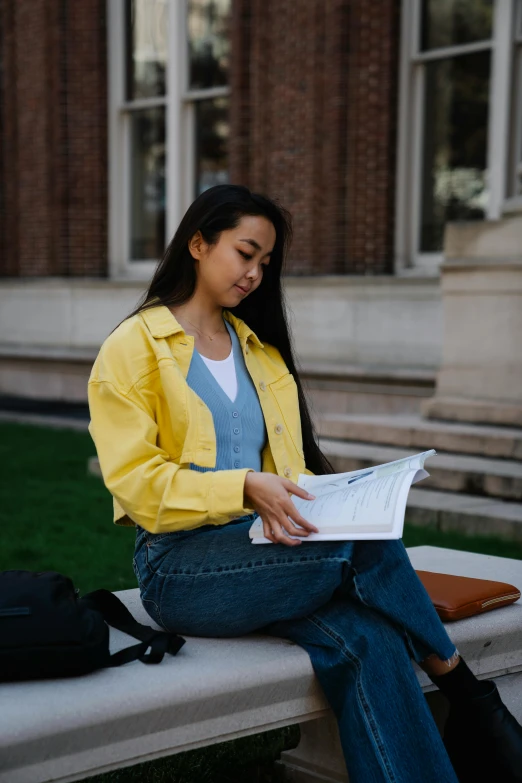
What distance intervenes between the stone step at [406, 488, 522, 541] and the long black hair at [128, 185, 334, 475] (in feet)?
8.78

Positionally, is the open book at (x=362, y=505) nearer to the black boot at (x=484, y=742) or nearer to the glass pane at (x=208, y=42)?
the black boot at (x=484, y=742)

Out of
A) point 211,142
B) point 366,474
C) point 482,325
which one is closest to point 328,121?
point 211,142

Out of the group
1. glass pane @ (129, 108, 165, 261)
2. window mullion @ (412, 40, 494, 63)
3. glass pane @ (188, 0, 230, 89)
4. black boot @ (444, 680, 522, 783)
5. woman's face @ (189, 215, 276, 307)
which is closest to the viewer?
black boot @ (444, 680, 522, 783)

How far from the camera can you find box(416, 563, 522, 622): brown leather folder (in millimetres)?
3012

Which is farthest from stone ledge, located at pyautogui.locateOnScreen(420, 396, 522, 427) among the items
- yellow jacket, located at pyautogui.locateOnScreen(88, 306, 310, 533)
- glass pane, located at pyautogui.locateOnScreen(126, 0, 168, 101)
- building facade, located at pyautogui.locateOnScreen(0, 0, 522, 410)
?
glass pane, located at pyautogui.locateOnScreen(126, 0, 168, 101)

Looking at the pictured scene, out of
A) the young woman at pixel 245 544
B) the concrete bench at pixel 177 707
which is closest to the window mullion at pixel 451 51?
the young woman at pixel 245 544

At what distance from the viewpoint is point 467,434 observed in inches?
266

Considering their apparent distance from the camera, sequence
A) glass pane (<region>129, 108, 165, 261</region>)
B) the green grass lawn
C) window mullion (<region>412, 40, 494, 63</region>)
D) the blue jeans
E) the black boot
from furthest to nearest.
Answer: glass pane (<region>129, 108, 165, 261</region>)
window mullion (<region>412, 40, 494, 63</region>)
the green grass lawn
the black boot
the blue jeans

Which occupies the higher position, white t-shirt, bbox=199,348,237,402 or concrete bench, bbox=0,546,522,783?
white t-shirt, bbox=199,348,237,402

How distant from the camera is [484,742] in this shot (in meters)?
2.66

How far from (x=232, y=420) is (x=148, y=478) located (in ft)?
1.34

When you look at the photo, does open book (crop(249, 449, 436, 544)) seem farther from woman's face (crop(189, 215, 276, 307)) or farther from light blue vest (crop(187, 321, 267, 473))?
woman's face (crop(189, 215, 276, 307))

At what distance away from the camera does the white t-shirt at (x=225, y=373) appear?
2.97 meters

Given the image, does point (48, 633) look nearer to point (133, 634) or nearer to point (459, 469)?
point (133, 634)
